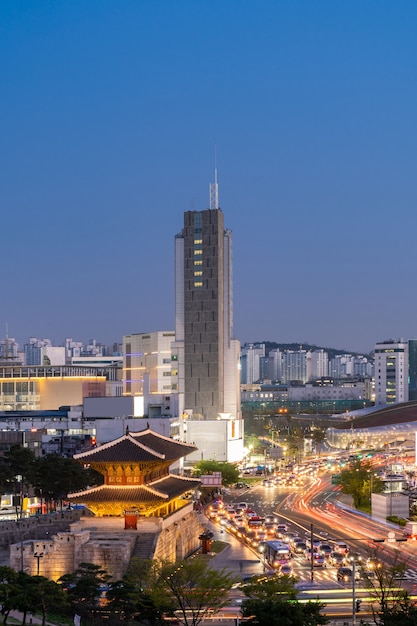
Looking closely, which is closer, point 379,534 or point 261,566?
point 261,566

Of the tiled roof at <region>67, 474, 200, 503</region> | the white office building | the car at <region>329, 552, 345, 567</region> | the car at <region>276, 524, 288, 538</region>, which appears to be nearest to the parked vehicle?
the car at <region>276, 524, 288, 538</region>

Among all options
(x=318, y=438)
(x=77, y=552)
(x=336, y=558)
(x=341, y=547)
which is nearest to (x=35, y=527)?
(x=77, y=552)

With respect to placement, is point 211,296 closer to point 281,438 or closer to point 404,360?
point 281,438

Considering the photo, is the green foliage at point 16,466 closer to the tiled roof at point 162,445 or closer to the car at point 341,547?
the tiled roof at point 162,445

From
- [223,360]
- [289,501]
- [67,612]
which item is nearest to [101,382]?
[223,360]

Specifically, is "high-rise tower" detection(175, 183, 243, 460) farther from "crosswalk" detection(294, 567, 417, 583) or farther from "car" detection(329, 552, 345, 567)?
"crosswalk" detection(294, 567, 417, 583)
